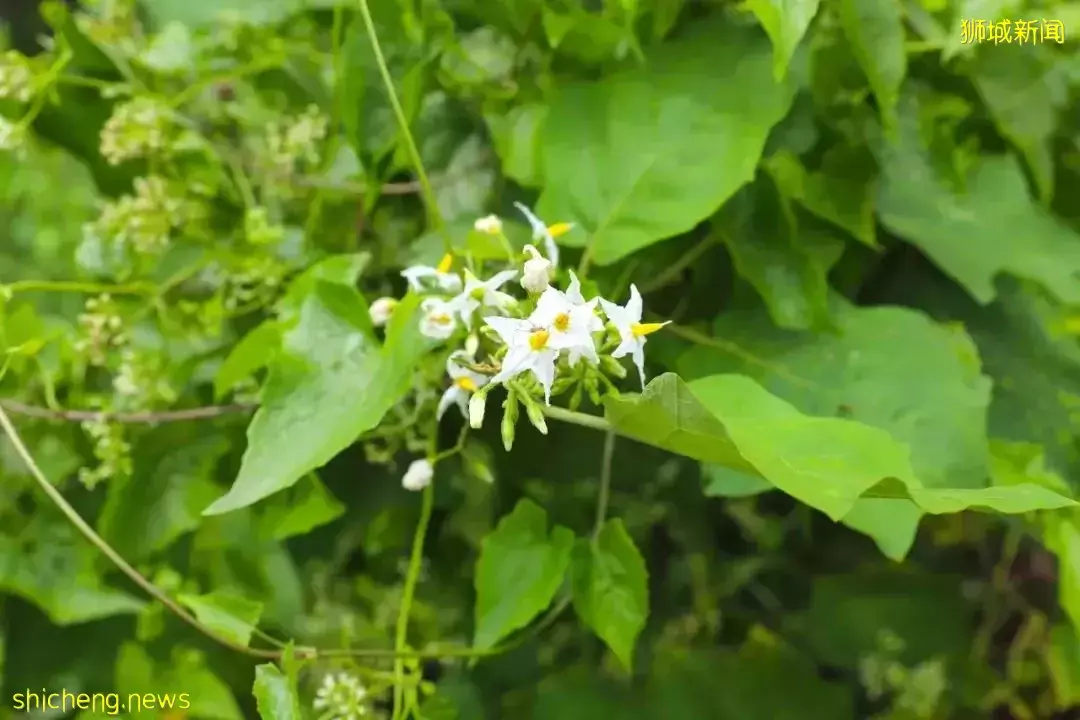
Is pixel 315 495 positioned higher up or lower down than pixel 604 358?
lower down

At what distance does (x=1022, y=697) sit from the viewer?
763 mm

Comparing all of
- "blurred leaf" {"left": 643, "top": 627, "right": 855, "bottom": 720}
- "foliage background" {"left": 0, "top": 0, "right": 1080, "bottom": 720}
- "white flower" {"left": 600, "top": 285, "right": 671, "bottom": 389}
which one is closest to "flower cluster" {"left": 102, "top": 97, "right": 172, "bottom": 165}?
"foliage background" {"left": 0, "top": 0, "right": 1080, "bottom": 720}

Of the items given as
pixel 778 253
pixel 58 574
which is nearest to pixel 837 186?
pixel 778 253

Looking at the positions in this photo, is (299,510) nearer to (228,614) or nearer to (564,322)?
(228,614)

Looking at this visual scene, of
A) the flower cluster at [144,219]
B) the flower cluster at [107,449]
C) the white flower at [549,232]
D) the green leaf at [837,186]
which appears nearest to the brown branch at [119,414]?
the flower cluster at [107,449]

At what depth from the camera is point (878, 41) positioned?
0.50 meters

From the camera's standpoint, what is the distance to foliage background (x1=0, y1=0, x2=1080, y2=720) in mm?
503

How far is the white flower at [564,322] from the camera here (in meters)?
0.36

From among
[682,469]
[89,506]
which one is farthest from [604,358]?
[89,506]

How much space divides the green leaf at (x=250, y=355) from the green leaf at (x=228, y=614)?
0.11 metres

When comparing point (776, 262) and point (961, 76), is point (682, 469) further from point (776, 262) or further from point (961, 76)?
point (961, 76)

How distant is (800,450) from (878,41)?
251 millimetres

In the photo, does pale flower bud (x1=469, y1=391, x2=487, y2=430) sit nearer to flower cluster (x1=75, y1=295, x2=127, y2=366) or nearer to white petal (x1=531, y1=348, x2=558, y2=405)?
white petal (x1=531, y1=348, x2=558, y2=405)

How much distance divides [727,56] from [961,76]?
0.67 feet
